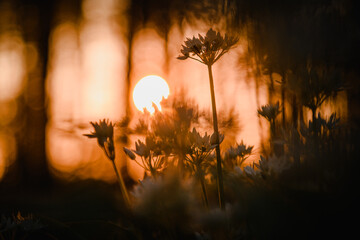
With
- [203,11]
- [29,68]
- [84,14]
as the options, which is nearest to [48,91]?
[29,68]

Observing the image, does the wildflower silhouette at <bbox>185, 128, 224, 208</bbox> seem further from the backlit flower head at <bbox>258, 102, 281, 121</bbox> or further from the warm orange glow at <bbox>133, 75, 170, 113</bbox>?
the backlit flower head at <bbox>258, 102, 281, 121</bbox>

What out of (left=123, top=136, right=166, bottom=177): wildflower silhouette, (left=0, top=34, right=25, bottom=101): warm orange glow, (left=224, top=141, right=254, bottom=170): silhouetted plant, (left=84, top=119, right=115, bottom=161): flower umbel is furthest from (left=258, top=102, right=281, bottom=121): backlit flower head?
(left=0, top=34, right=25, bottom=101): warm orange glow

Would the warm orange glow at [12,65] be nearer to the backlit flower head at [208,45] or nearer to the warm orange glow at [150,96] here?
the warm orange glow at [150,96]

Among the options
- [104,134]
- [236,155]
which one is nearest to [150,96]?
[104,134]

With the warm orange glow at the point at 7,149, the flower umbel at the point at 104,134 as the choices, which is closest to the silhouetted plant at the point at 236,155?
the flower umbel at the point at 104,134

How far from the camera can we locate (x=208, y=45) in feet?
2.37

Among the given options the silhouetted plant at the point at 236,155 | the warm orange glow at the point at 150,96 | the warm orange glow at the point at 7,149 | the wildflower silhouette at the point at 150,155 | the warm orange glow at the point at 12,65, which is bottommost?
the warm orange glow at the point at 7,149

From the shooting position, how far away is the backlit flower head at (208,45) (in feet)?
2.32

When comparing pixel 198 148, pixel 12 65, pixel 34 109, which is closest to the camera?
pixel 198 148

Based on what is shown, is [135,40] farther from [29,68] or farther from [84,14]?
[29,68]

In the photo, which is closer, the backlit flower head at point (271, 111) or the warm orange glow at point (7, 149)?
the backlit flower head at point (271, 111)

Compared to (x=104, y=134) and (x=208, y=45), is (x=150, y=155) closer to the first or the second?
(x=104, y=134)

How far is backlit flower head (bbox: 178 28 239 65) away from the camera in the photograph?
27.9 inches

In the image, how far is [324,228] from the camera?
0.45 metres
